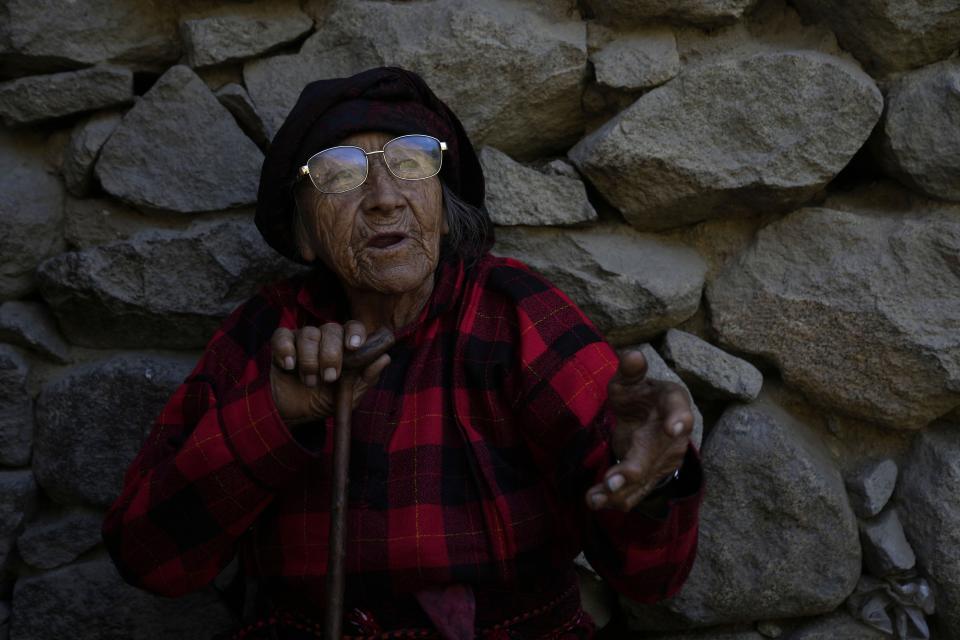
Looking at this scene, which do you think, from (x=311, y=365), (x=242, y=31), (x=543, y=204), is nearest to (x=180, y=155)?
(x=242, y=31)

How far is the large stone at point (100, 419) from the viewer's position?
7.61 ft

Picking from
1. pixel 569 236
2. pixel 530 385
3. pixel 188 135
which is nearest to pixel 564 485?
pixel 530 385

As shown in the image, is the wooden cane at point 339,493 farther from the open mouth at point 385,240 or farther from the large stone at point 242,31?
the large stone at point 242,31

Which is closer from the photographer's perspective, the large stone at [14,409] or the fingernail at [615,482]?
the fingernail at [615,482]

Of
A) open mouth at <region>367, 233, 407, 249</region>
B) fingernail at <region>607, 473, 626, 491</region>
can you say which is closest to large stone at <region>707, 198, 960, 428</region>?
open mouth at <region>367, 233, 407, 249</region>

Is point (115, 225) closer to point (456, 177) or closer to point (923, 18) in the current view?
point (456, 177)

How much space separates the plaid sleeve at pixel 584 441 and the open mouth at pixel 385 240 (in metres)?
0.23

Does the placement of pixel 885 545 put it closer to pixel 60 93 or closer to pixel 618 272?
pixel 618 272

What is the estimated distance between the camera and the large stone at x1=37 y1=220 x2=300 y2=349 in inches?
90.0

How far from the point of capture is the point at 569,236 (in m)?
2.29

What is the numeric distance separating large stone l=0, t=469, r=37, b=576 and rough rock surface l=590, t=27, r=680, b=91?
1.62m

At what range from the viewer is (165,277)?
2.30m

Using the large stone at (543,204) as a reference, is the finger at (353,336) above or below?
above

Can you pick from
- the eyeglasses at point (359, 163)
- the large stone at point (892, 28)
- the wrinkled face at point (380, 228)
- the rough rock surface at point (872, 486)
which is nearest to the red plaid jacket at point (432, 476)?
the wrinkled face at point (380, 228)
